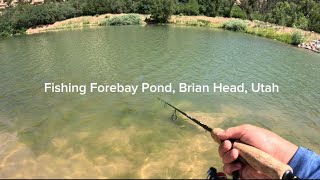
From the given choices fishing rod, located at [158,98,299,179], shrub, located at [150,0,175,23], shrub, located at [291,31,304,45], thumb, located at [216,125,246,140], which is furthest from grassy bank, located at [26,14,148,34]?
fishing rod, located at [158,98,299,179]

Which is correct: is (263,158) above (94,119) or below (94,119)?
above

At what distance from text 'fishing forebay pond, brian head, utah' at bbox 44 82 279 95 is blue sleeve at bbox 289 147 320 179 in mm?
16822

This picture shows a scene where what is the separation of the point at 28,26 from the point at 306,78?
56.5 m

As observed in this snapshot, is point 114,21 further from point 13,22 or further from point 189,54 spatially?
point 189,54

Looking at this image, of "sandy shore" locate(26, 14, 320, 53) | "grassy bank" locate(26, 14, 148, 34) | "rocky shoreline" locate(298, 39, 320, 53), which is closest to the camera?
"rocky shoreline" locate(298, 39, 320, 53)

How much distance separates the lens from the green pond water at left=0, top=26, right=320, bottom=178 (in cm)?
1136

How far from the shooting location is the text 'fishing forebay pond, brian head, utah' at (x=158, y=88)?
67.9 ft

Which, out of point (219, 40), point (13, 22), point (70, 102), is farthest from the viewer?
point (13, 22)

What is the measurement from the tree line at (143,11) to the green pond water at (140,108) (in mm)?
31638

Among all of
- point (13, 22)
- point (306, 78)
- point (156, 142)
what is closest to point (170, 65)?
point (306, 78)

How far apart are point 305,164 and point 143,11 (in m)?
74.4

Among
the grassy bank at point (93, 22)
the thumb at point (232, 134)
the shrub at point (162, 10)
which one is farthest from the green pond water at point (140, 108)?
the shrub at point (162, 10)

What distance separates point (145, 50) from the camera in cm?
3416

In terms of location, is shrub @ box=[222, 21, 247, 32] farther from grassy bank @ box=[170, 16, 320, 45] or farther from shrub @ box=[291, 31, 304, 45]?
shrub @ box=[291, 31, 304, 45]
